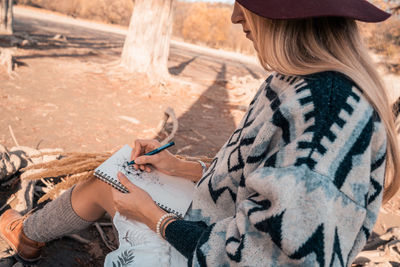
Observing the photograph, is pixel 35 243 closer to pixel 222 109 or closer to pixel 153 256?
pixel 153 256

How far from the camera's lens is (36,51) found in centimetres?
811

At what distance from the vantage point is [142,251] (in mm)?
1322

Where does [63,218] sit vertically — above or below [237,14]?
below

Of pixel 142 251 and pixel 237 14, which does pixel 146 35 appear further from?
pixel 142 251

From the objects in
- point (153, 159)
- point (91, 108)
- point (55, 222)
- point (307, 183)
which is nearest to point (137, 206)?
point (153, 159)

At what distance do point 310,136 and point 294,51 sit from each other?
37 cm

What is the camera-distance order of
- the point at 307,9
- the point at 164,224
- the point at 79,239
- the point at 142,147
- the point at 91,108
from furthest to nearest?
1. the point at 91,108
2. the point at 79,239
3. the point at 142,147
4. the point at 164,224
5. the point at 307,9

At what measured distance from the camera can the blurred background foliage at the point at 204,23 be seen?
5.80 m

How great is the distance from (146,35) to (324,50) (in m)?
6.66

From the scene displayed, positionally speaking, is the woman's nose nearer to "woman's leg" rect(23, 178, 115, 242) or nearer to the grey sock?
"woman's leg" rect(23, 178, 115, 242)

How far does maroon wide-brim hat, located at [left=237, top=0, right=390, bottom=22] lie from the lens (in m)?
1.02

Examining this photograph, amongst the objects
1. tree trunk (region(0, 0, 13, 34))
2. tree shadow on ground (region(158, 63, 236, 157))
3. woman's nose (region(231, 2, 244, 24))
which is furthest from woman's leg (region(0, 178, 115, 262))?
tree trunk (region(0, 0, 13, 34))

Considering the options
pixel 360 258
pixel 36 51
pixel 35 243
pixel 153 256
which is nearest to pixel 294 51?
pixel 153 256

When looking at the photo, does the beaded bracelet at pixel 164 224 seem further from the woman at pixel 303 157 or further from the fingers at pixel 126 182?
the fingers at pixel 126 182
